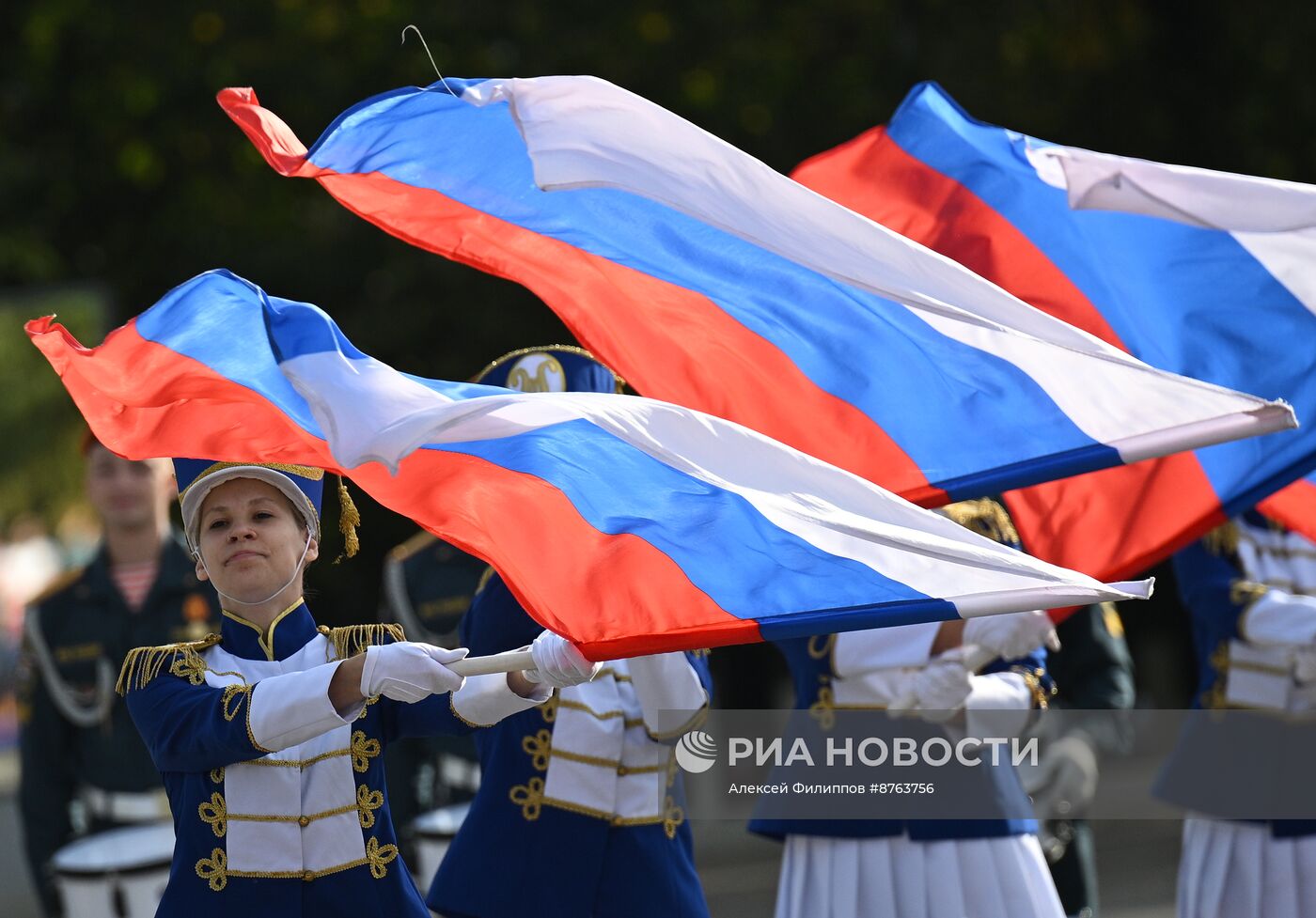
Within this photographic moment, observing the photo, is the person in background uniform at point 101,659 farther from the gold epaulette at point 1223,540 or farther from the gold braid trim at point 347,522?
the gold epaulette at point 1223,540

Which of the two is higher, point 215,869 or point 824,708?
point 824,708

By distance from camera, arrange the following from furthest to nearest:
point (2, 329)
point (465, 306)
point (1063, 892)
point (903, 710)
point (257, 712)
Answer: point (465, 306) → point (2, 329) → point (1063, 892) → point (903, 710) → point (257, 712)

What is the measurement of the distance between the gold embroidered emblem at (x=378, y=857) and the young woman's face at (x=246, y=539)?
527mm

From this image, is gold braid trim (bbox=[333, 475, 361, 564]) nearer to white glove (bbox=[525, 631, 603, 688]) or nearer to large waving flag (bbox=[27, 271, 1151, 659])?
large waving flag (bbox=[27, 271, 1151, 659])

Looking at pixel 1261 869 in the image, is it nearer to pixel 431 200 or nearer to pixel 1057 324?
pixel 1057 324

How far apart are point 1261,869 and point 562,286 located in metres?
2.63

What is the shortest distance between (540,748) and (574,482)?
1.03m

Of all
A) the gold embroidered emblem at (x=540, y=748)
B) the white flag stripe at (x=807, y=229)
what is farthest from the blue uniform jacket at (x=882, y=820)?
the white flag stripe at (x=807, y=229)

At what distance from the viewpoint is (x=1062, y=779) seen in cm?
679

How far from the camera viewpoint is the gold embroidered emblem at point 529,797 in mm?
4953

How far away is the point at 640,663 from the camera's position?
15.5 feet

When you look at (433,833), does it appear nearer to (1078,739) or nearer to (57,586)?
(57,586)

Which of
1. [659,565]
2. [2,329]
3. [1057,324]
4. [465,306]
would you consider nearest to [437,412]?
[659,565]

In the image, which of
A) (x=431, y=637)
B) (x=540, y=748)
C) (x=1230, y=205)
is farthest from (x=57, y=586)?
(x=1230, y=205)
